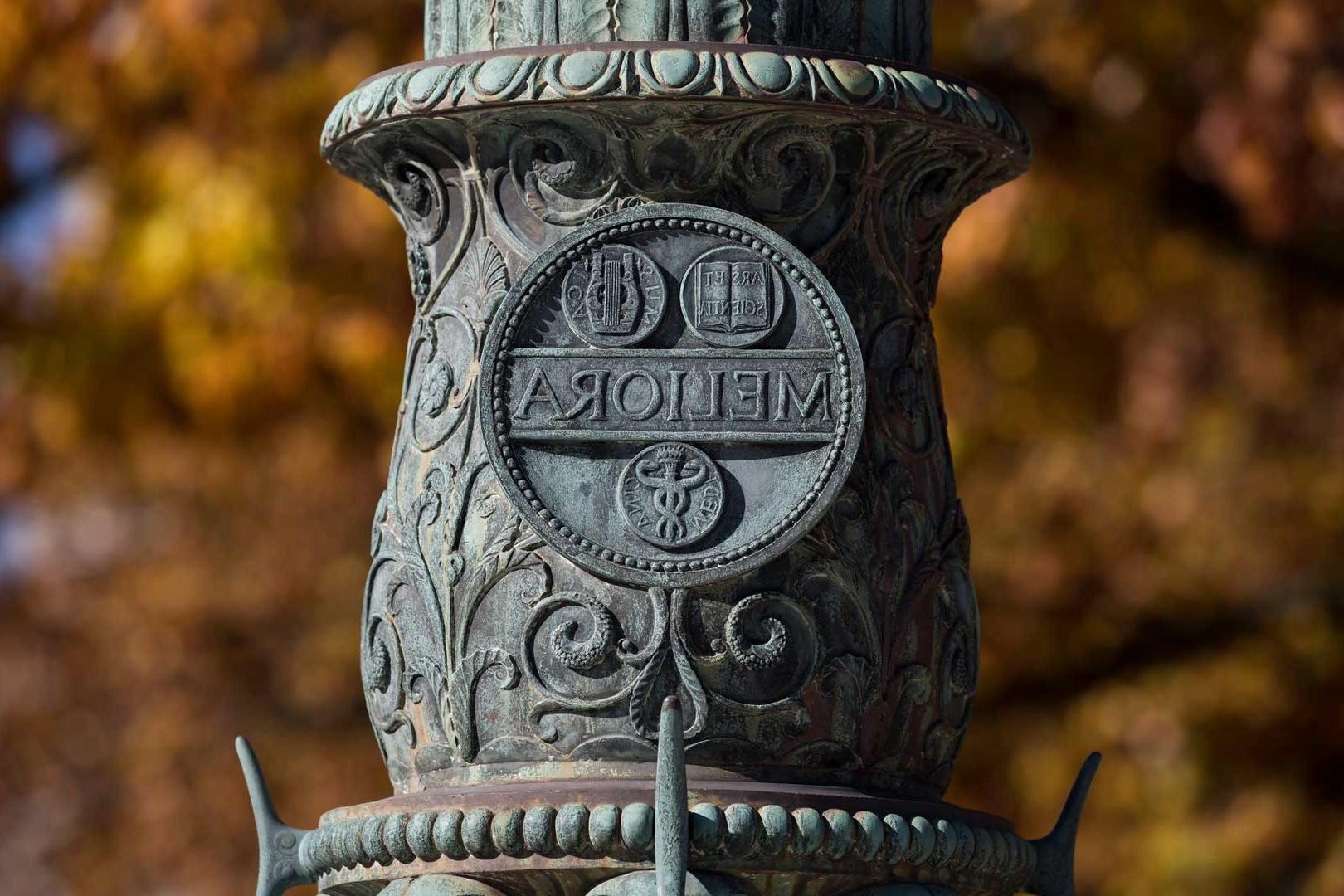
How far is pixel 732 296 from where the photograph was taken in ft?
14.6

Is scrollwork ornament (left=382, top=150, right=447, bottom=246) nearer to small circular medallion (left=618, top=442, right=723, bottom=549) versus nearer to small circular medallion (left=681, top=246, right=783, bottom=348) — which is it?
small circular medallion (left=681, top=246, right=783, bottom=348)

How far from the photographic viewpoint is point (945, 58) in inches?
348

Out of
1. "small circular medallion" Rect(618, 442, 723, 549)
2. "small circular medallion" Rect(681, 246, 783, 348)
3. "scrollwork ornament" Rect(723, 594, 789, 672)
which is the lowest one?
"scrollwork ornament" Rect(723, 594, 789, 672)

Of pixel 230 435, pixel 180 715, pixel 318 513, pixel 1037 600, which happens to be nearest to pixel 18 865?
pixel 180 715

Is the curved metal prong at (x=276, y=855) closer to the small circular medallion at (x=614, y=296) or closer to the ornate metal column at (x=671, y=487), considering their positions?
the ornate metal column at (x=671, y=487)

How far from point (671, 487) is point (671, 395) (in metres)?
0.15

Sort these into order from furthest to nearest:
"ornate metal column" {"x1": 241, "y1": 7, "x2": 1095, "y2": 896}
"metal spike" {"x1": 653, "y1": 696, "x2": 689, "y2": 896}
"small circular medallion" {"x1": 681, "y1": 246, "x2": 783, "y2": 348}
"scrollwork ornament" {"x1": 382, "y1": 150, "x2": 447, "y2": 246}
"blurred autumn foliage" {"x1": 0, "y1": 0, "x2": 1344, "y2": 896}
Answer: "blurred autumn foliage" {"x1": 0, "y1": 0, "x2": 1344, "y2": 896} → "scrollwork ornament" {"x1": 382, "y1": 150, "x2": 447, "y2": 246} → "small circular medallion" {"x1": 681, "y1": 246, "x2": 783, "y2": 348} → "ornate metal column" {"x1": 241, "y1": 7, "x2": 1095, "y2": 896} → "metal spike" {"x1": 653, "y1": 696, "x2": 689, "y2": 896}

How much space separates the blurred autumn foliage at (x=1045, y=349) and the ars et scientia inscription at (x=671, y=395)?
4335 mm

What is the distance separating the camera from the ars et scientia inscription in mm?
4375

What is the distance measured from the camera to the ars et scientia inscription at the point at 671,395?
14.4ft

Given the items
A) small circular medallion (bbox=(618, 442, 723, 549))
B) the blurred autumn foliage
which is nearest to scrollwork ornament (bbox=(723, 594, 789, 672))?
small circular medallion (bbox=(618, 442, 723, 549))

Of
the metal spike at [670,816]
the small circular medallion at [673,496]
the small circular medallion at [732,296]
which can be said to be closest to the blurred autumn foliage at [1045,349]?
the small circular medallion at [732,296]

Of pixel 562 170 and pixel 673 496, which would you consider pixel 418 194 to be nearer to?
pixel 562 170

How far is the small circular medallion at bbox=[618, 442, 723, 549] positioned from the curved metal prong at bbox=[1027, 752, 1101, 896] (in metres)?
0.90
